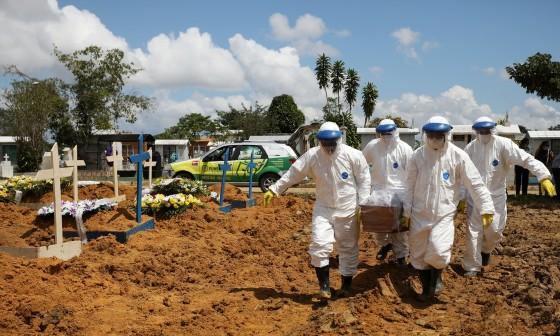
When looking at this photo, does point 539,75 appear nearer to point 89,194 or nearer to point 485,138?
point 485,138

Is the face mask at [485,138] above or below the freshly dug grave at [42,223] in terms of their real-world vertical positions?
above

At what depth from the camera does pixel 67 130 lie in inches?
1387

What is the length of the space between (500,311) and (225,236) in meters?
5.15

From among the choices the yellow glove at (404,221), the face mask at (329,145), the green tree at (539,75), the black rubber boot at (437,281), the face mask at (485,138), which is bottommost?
the black rubber boot at (437,281)

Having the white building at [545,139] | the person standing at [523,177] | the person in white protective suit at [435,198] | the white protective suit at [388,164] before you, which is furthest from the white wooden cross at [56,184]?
the white building at [545,139]

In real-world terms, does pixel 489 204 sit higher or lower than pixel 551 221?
higher

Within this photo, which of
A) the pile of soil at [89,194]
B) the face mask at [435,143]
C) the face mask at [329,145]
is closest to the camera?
the face mask at [435,143]

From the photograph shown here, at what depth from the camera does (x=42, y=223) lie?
9.12 metres

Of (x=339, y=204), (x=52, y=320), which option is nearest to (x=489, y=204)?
(x=339, y=204)

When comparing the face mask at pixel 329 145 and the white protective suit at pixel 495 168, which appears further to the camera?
the white protective suit at pixel 495 168

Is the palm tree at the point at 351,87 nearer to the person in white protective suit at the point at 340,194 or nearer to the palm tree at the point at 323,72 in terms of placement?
the palm tree at the point at 323,72

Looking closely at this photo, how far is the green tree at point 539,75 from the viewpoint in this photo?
17266 mm

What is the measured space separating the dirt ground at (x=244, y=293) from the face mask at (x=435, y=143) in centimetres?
157

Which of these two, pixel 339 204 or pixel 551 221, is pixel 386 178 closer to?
pixel 339 204
